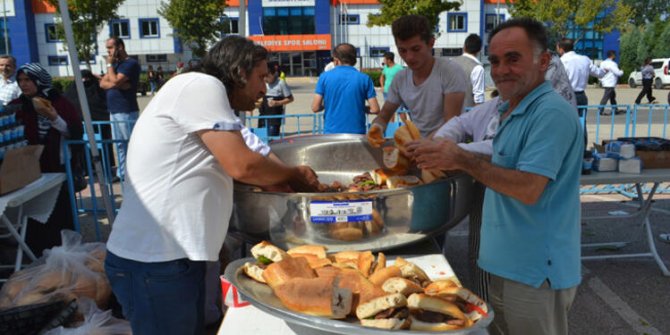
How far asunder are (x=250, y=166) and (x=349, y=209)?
0.35 m

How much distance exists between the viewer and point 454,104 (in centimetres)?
293

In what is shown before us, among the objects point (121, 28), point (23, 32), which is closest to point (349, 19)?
point (121, 28)

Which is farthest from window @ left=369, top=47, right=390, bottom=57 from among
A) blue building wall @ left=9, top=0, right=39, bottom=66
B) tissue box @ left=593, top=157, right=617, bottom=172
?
tissue box @ left=593, top=157, right=617, bottom=172

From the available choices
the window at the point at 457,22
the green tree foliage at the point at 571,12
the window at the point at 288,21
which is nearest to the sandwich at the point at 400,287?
the green tree foliage at the point at 571,12

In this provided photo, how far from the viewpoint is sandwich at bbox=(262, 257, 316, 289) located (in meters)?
1.51

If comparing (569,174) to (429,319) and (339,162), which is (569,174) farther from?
(339,162)

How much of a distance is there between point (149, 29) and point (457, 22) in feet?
75.0

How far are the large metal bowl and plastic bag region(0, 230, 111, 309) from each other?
5.40 feet

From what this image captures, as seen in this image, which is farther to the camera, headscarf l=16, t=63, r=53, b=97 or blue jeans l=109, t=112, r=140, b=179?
blue jeans l=109, t=112, r=140, b=179

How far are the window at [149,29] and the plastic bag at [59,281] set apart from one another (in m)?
40.0

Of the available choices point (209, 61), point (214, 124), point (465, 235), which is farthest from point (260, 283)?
point (465, 235)

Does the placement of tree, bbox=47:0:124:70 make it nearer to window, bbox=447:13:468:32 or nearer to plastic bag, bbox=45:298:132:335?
window, bbox=447:13:468:32

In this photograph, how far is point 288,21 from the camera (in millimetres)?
41062

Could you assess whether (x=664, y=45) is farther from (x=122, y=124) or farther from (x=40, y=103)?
(x=40, y=103)
